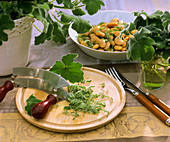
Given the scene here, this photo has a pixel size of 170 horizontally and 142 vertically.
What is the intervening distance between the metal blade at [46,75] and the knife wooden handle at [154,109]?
278 mm

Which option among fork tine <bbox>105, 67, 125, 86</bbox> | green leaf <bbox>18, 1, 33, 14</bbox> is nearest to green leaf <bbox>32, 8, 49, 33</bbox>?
green leaf <bbox>18, 1, 33, 14</bbox>

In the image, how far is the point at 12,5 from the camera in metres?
0.87

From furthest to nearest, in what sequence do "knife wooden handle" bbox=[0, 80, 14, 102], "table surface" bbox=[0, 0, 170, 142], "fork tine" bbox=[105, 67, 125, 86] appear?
"fork tine" bbox=[105, 67, 125, 86], "knife wooden handle" bbox=[0, 80, 14, 102], "table surface" bbox=[0, 0, 170, 142]

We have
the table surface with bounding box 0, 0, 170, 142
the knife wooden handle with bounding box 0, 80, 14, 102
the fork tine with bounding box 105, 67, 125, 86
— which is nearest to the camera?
the table surface with bounding box 0, 0, 170, 142

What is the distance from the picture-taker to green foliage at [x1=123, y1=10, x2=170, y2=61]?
0.83 metres

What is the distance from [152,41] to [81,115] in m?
0.34

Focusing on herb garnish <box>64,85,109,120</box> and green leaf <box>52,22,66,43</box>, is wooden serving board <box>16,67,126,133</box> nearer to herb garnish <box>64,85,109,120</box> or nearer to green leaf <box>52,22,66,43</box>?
herb garnish <box>64,85,109,120</box>

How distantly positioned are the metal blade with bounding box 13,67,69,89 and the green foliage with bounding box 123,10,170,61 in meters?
0.27

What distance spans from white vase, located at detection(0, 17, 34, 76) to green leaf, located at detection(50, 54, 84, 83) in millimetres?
159

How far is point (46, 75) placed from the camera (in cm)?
96

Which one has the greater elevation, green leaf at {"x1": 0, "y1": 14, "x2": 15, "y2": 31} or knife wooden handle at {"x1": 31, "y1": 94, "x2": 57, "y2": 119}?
green leaf at {"x1": 0, "y1": 14, "x2": 15, "y2": 31}

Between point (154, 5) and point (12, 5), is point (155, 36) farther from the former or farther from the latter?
point (154, 5)

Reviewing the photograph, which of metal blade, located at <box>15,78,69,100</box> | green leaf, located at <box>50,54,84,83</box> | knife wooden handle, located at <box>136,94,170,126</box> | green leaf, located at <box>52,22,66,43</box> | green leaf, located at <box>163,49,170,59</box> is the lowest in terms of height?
knife wooden handle, located at <box>136,94,170,126</box>

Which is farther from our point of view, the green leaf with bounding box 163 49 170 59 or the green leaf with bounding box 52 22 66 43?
the green leaf with bounding box 52 22 66 43
